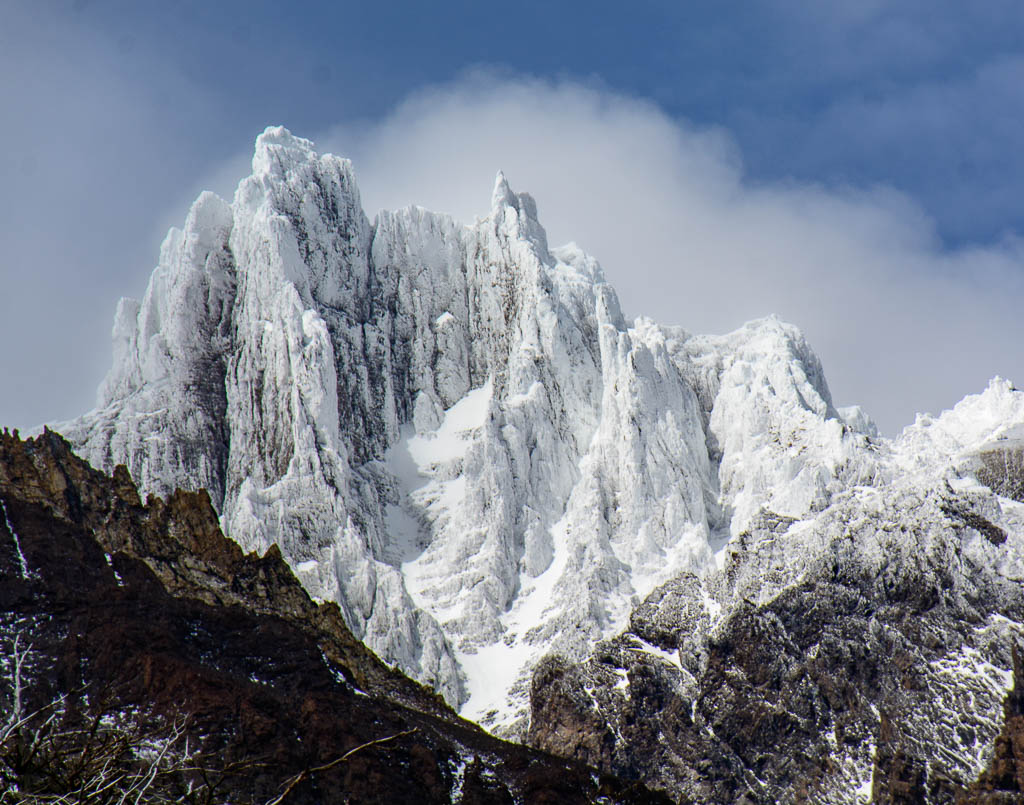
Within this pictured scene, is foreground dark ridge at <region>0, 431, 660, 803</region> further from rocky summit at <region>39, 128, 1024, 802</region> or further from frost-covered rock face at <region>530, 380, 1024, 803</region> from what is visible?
frost-covered rock face at <region>530, 380, 1024, 803</region>

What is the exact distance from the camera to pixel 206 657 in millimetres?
93812

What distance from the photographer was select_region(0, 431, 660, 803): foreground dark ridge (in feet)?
251

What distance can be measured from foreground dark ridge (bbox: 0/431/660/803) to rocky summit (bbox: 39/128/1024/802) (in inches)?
656

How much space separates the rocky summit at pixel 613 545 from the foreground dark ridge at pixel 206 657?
16672 millimetres

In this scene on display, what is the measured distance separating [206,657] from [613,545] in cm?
9704

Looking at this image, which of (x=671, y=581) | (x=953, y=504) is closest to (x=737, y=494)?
(x=671, y=581)

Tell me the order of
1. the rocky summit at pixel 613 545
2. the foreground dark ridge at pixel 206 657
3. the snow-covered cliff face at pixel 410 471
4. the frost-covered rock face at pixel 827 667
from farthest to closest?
the snow-covered cliff face at pixel 410 471, the rocky summit at pixel 613 545, the frost-covered rock face at pixel 827 667, the foreground dark ridge at pixel 206 657

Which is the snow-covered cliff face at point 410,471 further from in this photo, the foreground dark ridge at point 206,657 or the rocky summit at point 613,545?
the foreground dark ridge at point 206,657

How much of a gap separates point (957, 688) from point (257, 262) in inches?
5021

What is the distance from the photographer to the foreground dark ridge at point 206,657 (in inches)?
3017

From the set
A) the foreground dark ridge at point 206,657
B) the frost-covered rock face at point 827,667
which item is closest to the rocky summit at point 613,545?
the frost-covered rock face at point 827,667

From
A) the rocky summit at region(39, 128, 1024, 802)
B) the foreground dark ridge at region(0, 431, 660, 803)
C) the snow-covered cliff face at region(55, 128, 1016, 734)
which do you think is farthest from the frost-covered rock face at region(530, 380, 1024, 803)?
the foreground dark ridge at region(0, 431, 660, 803)

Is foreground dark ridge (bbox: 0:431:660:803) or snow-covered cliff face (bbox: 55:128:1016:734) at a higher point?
snow-covered cliff face (bbox: 55:128:1016:734)

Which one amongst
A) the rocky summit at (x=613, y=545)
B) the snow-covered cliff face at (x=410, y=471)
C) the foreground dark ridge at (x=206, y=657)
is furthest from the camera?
the snow-covered cliff face at (x=410, y=471)
